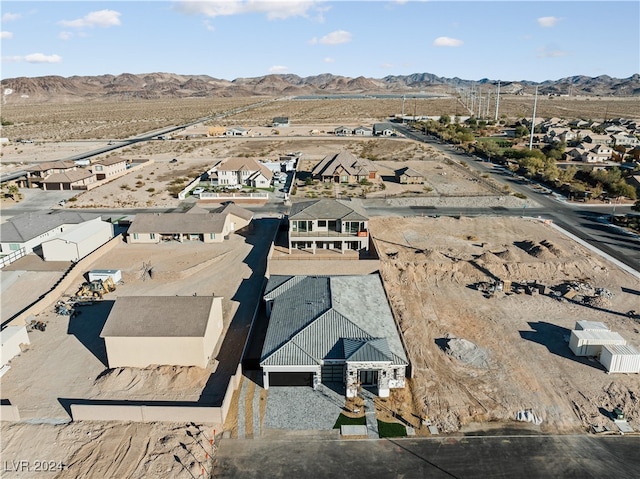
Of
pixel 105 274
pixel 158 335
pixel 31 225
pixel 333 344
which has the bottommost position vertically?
pixel 105 274

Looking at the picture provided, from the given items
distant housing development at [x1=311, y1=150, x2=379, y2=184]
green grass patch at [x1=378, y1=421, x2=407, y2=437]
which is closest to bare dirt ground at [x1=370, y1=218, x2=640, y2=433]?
green grass patch at [x1=378, y1=421, x2=407, y2=437]

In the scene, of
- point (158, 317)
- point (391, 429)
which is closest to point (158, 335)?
point (158, 317)

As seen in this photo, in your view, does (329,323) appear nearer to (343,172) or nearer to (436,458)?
(436,458)

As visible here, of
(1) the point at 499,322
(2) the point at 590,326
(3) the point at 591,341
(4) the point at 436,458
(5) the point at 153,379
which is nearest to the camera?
(4) the point at 436,458

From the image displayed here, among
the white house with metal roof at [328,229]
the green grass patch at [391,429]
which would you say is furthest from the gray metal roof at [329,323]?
the white house with metal roof at [328,229]

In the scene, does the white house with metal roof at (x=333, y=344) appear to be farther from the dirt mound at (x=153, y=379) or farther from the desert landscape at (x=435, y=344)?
the dirt mound at (x=153, y=379)

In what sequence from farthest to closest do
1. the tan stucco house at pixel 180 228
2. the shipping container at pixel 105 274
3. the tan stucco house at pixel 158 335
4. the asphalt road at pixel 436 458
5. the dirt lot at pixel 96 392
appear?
the tan stucco house at pixel 180 228 → the shipping container at pixel 105 274 → the tan stucco house at pixel 158 335 → the dirt lot at pixel 96 392 → the asphalt road at pixel 436 458

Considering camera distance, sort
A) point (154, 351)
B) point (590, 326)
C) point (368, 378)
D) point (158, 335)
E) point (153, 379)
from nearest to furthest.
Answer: point (368, 378) → point (153, 379) → point (158, 335) → point (154, 351) → point (590, 326)
